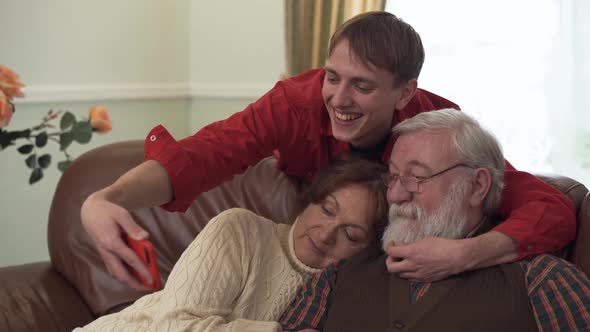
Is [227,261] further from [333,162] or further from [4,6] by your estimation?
[4,6]

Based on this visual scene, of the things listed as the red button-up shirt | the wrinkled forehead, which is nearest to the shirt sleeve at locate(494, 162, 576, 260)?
→ the red button-up shirt

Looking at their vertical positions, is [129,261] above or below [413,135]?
below

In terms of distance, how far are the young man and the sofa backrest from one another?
0.38 feet

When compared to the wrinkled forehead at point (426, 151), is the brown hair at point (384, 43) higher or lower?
higher

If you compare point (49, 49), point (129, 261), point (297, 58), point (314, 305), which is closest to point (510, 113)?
point (297, 58)

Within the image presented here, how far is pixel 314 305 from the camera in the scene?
6.70 feet

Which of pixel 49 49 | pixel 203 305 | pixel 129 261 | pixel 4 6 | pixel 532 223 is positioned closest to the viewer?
pixel 129 261

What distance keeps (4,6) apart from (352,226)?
6.46 feet

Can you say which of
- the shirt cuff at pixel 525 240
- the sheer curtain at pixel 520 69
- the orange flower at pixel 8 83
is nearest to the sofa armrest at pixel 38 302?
the orange flower at pixel 8 83

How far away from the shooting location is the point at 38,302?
2291mm

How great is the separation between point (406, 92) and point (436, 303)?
64cm

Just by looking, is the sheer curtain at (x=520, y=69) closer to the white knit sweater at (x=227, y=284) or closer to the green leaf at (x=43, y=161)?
the white knit sweater at (x=227, y=284)

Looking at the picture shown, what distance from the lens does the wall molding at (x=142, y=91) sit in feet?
11.2

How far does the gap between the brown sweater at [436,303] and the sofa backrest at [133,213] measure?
0.48 m
